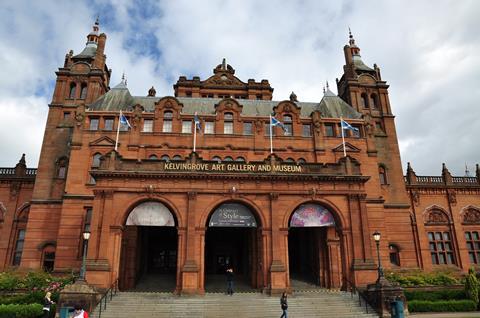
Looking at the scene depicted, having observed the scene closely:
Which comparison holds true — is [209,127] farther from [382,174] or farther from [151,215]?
[382,174]

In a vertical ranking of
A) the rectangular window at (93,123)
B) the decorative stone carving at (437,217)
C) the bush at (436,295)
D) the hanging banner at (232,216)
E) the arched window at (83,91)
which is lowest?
the bush at (436,295)

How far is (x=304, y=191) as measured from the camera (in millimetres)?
28562

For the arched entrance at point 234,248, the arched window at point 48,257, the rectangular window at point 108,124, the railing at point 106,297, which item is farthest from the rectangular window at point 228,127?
the arched window at point 48,257

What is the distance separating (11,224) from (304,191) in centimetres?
3445

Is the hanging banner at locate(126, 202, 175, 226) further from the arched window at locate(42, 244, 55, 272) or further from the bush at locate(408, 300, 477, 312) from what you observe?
the bush at locate(408, 300, 477, 312)

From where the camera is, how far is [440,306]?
23.8 metres

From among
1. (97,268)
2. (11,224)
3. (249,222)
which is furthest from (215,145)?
(11,224)

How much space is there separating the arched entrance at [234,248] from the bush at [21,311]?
470 inches

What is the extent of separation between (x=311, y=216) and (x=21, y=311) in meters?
21.0

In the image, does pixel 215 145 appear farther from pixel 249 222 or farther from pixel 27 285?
pixel 27 285

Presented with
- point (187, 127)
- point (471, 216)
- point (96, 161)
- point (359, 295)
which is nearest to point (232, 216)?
point (359, 295)

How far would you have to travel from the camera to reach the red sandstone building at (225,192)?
27422 millimetres

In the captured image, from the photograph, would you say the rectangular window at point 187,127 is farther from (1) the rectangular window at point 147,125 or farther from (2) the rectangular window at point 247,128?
(2) the rectangular window at point 247,128

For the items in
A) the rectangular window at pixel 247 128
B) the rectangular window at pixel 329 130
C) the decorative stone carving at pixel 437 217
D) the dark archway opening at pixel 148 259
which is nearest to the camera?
the dark archway opening at pixel 148 259
